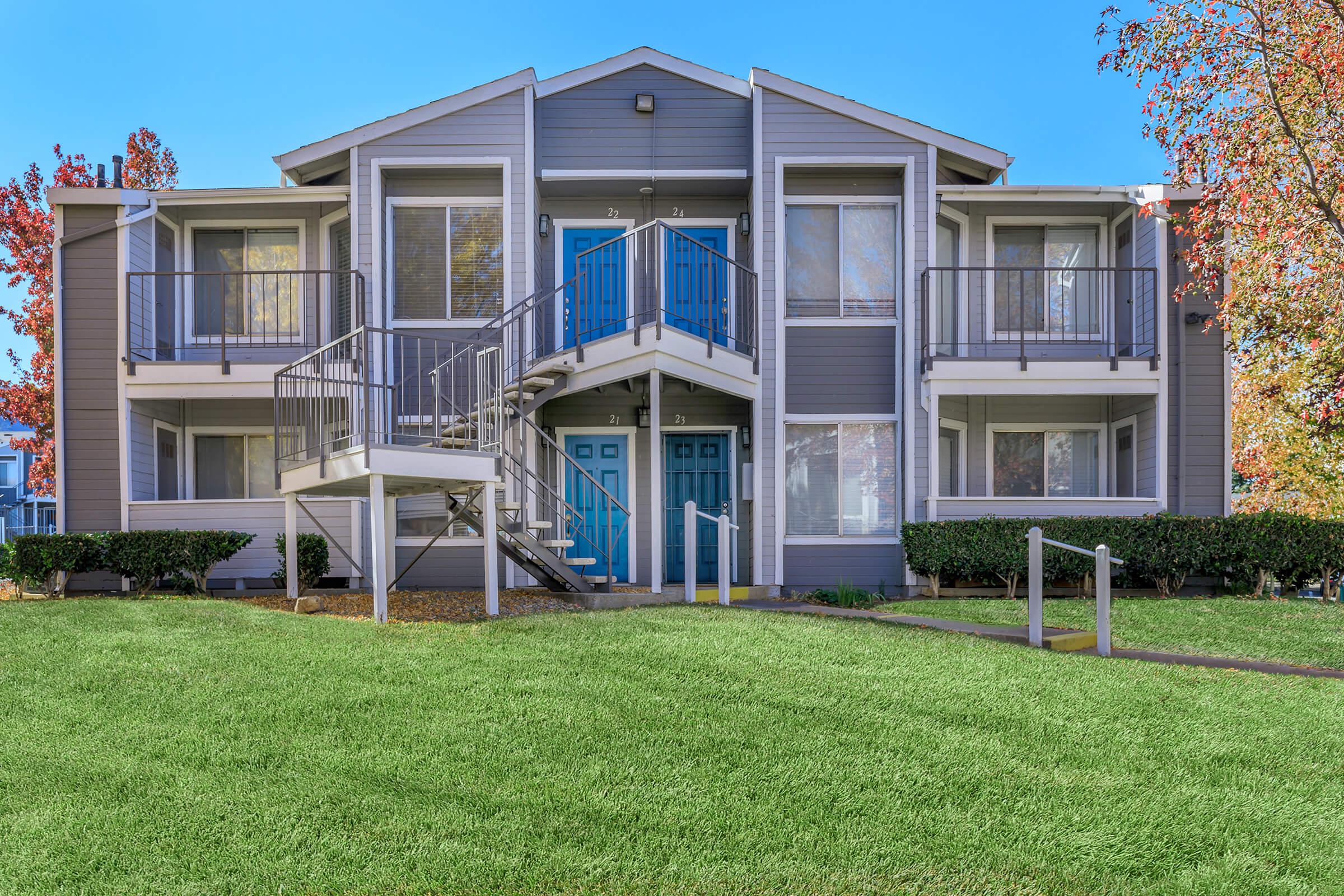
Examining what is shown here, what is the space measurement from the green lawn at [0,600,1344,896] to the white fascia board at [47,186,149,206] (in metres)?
7.89

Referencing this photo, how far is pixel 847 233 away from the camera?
43.4ft

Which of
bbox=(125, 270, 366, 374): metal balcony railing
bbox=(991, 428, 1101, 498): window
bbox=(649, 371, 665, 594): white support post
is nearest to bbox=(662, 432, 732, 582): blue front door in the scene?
bbox=(649, 371, 665, 594): white support post

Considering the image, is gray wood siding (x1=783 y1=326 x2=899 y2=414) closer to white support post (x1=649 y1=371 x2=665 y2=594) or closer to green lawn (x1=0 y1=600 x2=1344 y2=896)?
white support post (x1=649 y1=371 x2=665 y2=594)

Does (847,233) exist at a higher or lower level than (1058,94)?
lower

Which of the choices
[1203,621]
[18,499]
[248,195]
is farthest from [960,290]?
[18,499]

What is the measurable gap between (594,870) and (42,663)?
4.81 metres

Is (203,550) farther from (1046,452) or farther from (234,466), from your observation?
(1046,452)

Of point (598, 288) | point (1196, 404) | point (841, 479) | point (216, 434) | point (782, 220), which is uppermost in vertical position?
point (782, 220)

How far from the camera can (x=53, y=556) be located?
11.2 m

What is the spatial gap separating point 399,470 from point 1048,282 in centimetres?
1021

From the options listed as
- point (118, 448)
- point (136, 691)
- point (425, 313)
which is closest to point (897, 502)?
point (425, 313)

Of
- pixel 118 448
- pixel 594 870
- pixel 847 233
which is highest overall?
pixel 847 233

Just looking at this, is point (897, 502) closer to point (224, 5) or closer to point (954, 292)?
point (954, 292)

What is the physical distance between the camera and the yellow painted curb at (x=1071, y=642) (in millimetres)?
7918
